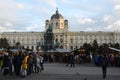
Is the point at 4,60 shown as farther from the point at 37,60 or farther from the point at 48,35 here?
the point at 48,35

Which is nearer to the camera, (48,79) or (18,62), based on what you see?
(48,79)

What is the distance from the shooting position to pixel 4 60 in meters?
25.7

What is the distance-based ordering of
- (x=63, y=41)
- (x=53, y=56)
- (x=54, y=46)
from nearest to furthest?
(x=53, y=56)
(x=54, y=46)
(x=63, y=41)

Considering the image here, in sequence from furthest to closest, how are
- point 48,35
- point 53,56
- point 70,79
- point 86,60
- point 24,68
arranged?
point 48,35
point 53,56
point 86,60
point 24,68
point 70,79

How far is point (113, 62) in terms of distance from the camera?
41375 mm

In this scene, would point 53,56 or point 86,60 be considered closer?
point 86,60

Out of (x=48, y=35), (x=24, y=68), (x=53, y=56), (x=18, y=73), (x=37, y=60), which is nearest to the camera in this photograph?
(x=24, y=68)

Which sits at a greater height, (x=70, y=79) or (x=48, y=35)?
(x=48, y=35)

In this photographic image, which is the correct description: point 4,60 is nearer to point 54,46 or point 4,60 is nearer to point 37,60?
point 37,60

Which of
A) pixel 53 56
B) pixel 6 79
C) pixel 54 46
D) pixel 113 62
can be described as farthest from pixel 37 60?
pixel 54 46

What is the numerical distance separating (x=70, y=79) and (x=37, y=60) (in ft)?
20.2

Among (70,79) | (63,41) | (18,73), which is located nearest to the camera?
(70,79)

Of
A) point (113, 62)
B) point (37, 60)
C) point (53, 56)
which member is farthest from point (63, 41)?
point (37, 60)

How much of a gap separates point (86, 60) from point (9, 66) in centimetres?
2603
